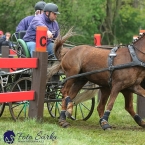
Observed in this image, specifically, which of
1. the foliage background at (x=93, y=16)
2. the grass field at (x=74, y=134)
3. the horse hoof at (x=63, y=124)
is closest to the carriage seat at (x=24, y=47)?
the grass field at (x=74, y=134)

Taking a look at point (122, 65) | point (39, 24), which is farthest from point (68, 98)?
point (39, 24)

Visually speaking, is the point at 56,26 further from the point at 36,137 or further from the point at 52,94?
the point at 36,137

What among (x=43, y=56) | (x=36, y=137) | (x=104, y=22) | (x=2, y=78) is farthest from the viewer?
(x=104, y=22)

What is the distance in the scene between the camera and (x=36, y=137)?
716 cm

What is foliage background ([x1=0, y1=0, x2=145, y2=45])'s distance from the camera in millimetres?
31203

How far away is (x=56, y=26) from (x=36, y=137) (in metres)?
3.36

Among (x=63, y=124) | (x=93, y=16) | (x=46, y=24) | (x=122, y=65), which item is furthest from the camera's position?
(x=93, y=16)

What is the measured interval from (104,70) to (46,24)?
1885mm

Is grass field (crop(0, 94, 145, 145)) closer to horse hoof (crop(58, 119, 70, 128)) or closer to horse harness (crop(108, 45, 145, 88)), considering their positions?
horse hoof (crop(58, 119, 70, 128))

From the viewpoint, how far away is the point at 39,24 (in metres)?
9.52

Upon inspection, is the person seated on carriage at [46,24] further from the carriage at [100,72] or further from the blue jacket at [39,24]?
the carriage at [100,72]

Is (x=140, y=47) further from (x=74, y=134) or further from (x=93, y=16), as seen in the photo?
(x=93, y=16)

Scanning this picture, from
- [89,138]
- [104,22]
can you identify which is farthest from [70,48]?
[104,22]

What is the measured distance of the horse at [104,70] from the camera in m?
8.30
